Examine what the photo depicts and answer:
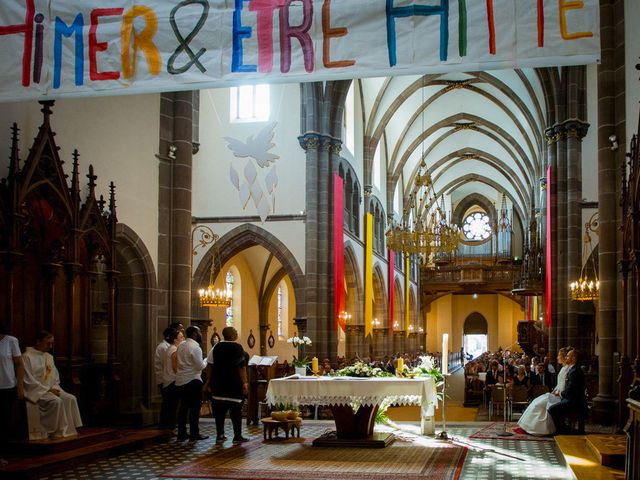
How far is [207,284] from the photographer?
22906 mm

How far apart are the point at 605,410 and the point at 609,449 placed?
5.43m

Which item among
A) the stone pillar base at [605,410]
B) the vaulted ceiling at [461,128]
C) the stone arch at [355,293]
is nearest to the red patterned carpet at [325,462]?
the stone pillar base at [605,410]

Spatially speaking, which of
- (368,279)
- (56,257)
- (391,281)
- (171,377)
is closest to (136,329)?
(171,377)

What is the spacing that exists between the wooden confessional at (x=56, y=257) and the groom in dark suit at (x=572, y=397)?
618cm

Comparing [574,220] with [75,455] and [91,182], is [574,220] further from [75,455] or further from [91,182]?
[75,455]

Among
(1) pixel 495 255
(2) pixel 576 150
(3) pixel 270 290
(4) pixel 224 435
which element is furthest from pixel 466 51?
(1) pixel 495 255

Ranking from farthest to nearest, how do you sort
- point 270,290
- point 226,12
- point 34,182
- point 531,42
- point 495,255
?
point 495,255 < point 270,290 < point 34,182 < point 226,12 < point 531,42

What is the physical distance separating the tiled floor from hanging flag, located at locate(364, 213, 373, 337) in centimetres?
1541

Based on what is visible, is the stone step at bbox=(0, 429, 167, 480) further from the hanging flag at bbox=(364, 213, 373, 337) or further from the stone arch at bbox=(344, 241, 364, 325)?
the hanging flag at bbox=(364, 213, 373, 337)

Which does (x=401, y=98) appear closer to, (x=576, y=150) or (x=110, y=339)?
(x=576, y=150)

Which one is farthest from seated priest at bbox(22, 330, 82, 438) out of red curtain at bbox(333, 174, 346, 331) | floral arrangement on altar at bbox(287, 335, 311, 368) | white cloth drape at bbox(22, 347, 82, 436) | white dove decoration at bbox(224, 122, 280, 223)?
white dove decoration at bbox(224, 122, 280, 223)

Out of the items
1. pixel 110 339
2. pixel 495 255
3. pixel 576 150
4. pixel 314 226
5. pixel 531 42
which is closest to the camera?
pixel 531 42

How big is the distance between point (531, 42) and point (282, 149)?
16.5 metres

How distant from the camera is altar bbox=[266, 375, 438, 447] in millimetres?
10461
